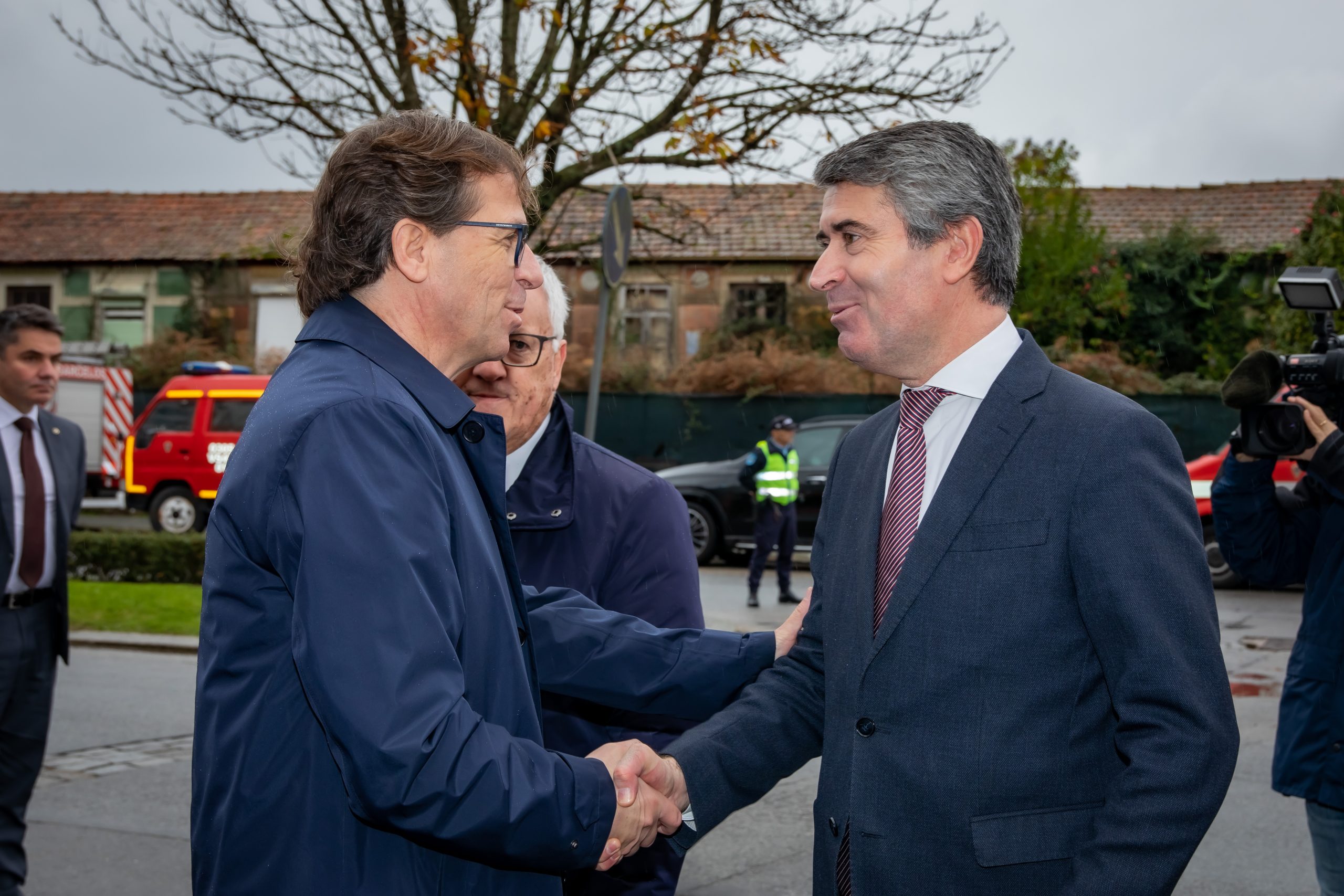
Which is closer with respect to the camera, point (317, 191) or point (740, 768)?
point (317, 191)

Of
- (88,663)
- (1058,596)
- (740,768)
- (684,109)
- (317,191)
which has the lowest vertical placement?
(88,663)

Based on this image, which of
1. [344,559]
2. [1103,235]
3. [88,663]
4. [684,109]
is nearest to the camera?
[344,559]

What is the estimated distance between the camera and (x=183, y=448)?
19016 mm

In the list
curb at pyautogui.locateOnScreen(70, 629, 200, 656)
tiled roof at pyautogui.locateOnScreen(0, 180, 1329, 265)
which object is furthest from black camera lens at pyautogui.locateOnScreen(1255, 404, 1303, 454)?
tiled roof at pyautogui.locateOnScreen(0, 180, 1329, 265)

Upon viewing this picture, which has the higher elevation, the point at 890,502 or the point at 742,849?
the point at 890,502

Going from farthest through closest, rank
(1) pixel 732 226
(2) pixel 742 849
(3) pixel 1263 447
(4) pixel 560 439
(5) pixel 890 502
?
1. (1) pixel 732 226
2. (2) pixel 742 849
3. (3) pixel 1263 447
4. (4) pixel 560 439
5. (5) pixel 890 502

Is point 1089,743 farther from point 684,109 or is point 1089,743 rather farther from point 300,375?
point 684,109

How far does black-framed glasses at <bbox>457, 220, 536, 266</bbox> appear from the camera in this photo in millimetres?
2076

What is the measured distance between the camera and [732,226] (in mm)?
27188

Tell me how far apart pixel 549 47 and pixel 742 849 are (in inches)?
278

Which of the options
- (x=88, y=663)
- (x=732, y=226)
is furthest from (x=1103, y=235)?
(x=88, y=663)

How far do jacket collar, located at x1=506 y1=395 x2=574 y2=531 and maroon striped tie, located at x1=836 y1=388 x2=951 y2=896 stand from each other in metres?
0.85

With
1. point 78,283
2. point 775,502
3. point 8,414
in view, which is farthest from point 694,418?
point 8,414

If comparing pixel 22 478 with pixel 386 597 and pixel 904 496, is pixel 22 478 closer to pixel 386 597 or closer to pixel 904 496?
pixel 386 597
